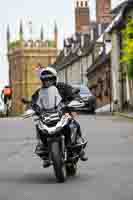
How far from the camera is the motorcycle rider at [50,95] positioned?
11922 millimetres

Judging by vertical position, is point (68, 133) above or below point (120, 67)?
above

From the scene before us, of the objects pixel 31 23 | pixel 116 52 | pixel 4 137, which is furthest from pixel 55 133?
pixel 31 23

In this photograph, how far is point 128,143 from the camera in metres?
20.1

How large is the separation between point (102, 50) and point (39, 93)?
7270 cm

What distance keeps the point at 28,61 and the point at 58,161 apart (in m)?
173

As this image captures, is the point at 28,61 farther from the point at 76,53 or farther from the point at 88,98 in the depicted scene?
the point at 88,98

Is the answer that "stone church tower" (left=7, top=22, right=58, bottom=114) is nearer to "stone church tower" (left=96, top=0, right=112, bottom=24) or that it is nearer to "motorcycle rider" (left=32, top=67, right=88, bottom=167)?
"stone church tower" (left=96, top=0, right=112, bottom=24)

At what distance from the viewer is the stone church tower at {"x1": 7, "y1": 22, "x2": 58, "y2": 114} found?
596 feet

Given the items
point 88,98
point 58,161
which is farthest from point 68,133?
point 88,98

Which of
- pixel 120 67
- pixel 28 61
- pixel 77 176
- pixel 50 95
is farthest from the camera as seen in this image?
pixel 28 61

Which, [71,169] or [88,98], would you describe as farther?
[88,98]

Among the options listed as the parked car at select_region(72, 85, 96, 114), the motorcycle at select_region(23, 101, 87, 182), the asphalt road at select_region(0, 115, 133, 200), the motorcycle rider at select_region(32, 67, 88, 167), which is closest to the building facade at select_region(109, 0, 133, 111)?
the parked car at select_region(72, 85, 96, 114)

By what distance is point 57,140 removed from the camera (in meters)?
11.6

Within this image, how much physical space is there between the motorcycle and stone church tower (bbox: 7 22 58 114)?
16499 cm
